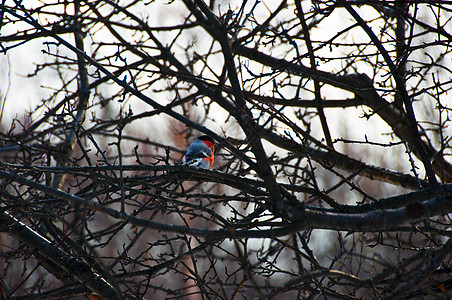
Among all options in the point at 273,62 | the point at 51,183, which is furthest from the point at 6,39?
the point at 273,62

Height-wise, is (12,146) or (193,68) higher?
(193,68)

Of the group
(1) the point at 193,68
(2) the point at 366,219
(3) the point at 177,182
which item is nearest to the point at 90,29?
(1) the point at 193,68

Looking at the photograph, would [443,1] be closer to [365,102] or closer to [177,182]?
[365,102]

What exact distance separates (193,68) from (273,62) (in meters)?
1.36

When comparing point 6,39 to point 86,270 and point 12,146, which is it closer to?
point 12,146

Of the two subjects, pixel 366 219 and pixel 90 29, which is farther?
pixel 90 29

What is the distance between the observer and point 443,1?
304cm

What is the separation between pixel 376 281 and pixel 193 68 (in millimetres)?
3734

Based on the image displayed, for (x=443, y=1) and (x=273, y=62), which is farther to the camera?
(x=273, y=62)

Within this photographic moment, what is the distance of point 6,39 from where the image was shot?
3.88m

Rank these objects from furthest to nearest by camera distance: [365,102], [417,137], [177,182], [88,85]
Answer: [88,85] → [365,102] → [177,182] → [417,137]

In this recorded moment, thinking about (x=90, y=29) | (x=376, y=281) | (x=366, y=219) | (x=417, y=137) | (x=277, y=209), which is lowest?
(x=376, y=281)

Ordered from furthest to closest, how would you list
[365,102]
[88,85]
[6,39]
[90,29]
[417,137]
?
[88,85]
[90,29]
[365,102]
[6,39]
[417,137]

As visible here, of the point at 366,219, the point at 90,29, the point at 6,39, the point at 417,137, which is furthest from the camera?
the point at 90,29
